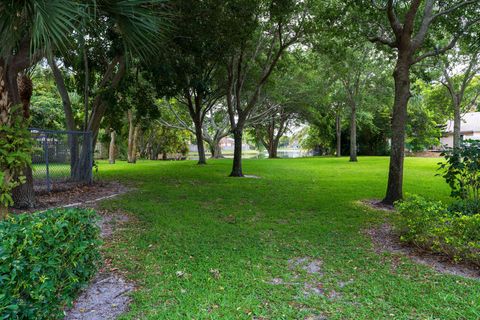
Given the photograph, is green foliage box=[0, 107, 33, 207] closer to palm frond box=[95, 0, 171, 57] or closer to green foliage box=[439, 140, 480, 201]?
palm frond box=[95, 0, 171, 57]

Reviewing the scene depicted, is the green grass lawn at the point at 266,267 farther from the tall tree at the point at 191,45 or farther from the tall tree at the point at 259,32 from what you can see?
the tall tree at the point at 259,32

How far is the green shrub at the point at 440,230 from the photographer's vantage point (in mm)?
3613

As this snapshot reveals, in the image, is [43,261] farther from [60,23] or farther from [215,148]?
[215,148]

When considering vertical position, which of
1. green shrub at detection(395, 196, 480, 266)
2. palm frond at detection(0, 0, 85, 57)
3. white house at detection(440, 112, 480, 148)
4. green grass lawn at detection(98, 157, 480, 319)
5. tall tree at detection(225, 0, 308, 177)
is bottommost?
green grass lawn at detection(98, 157, 480, 319)

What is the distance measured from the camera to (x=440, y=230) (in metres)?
3.77

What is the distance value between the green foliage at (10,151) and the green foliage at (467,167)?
241 inches

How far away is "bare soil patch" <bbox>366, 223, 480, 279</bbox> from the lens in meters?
3.56

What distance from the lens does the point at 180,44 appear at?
8586mm

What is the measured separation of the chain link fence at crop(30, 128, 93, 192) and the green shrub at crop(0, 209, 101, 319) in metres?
4.51

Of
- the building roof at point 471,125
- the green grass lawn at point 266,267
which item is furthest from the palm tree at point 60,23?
the building roof at point 471,125

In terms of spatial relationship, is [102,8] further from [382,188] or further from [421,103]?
[421,103]

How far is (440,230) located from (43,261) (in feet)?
13.4

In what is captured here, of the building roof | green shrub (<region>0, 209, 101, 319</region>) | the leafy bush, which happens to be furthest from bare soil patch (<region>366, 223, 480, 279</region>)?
the building roof

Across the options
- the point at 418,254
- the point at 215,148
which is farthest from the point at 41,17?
the point at 215,148
